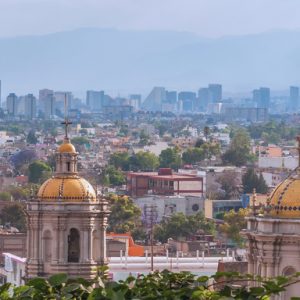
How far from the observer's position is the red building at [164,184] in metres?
106

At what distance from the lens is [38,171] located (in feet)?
369

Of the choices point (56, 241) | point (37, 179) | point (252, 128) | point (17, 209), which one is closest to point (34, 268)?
point (56, 241)

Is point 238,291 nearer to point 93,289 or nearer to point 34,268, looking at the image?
point 93,289

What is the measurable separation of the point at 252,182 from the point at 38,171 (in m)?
12.0

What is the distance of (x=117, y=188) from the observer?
111 metres

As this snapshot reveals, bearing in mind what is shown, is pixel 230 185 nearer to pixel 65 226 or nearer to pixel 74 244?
pixel 74 244

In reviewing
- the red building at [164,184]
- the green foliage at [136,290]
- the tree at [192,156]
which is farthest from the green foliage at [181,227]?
the green foliage at [136,290]

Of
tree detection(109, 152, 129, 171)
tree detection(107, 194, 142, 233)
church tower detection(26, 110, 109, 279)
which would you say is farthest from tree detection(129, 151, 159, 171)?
church tower detection(26, 110, 109, 279)

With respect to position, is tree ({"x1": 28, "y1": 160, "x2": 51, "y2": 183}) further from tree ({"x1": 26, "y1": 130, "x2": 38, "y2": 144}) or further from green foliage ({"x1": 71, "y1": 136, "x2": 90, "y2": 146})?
tree ({"x1": 26, "y1": 130, "x2": 38, "y2": 144})

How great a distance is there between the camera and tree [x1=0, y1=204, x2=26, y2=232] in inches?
3203

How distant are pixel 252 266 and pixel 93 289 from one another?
8.88 meters

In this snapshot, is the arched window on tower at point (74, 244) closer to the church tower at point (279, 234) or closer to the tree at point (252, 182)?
the church tower at point (279, 234)

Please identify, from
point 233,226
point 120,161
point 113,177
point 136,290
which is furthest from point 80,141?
point 136,290

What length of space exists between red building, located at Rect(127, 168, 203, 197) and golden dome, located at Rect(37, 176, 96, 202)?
2634 inches
